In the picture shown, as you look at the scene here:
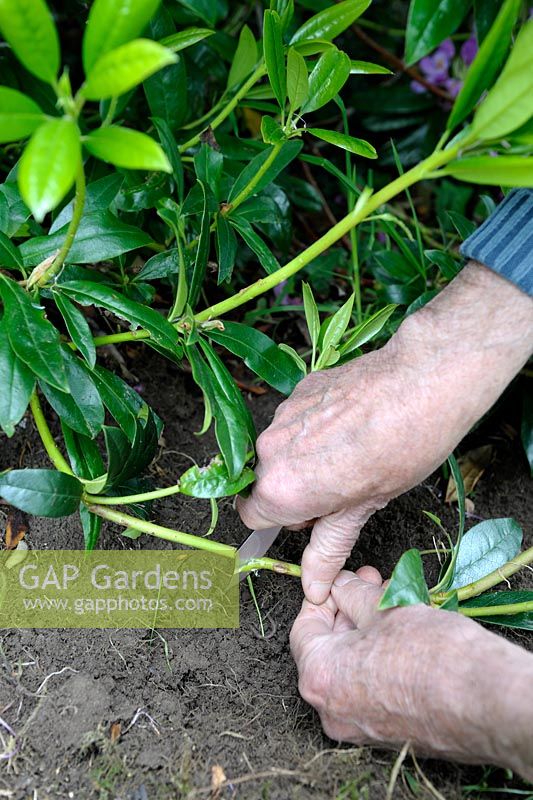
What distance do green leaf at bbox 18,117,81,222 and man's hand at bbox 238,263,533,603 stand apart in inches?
19.0

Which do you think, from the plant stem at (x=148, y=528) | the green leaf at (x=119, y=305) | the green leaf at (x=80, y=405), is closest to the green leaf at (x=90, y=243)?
the green leaf at (x=119, y=305)

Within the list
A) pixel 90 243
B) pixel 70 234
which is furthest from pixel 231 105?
pixel 70 234

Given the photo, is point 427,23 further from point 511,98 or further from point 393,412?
point 393,412

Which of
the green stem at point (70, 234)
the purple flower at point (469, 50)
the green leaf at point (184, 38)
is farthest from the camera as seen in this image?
the purple flower at point (469, 50)

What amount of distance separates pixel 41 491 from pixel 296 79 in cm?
66

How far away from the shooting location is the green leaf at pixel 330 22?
1158 mm

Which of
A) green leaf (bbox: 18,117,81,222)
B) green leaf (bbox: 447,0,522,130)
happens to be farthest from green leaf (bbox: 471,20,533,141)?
green leaf (bbox: 18,117,81,222)

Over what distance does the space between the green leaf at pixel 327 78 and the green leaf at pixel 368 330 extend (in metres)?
0.32

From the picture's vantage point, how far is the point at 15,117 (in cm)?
80

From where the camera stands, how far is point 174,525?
1367mm

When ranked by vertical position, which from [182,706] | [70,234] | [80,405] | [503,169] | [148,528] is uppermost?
[503,169]

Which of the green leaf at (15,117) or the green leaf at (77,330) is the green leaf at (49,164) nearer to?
the green leaf at (15,117)

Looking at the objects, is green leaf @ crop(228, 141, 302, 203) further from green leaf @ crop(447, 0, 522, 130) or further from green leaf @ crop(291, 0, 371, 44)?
green leaf @ crop(447, 0, 522, 130)

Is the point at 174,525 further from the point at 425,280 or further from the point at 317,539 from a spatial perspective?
the point at 425,280
